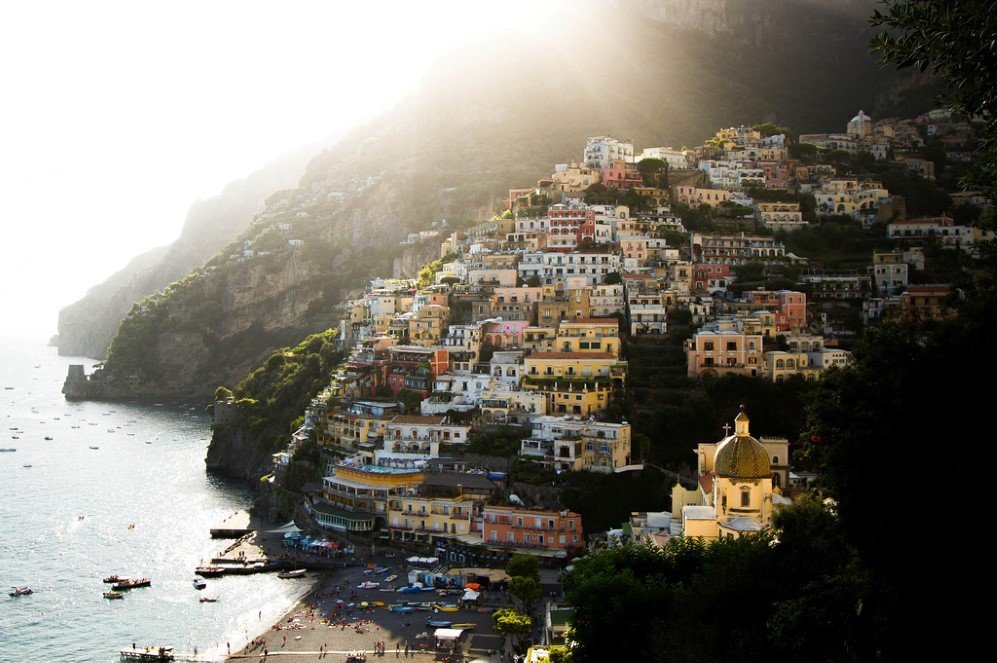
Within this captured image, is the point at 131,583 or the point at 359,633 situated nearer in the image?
the point at 359,633

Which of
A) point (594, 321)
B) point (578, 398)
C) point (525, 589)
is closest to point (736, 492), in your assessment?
point (525, 589)

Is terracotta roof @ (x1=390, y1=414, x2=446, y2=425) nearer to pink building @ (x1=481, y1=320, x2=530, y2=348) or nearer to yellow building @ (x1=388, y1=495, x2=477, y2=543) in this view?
yellow building @ (x1=388, y1=495, x2=477, y2=543)

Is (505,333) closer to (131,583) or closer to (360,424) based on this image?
(360,424)

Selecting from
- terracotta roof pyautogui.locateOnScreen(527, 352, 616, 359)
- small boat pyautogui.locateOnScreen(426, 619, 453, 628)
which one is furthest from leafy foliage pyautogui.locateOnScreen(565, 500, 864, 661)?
terracotta roof pyautogui.locateOnScreen(527, 352, 616, 359)

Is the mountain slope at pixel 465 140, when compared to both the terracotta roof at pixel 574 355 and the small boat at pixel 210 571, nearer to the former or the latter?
the terracotta roof at pixel 574 355

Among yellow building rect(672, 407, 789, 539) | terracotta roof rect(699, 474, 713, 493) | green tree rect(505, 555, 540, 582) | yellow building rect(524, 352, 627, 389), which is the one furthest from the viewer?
yellow building rect(524, 352, 627, 389)
